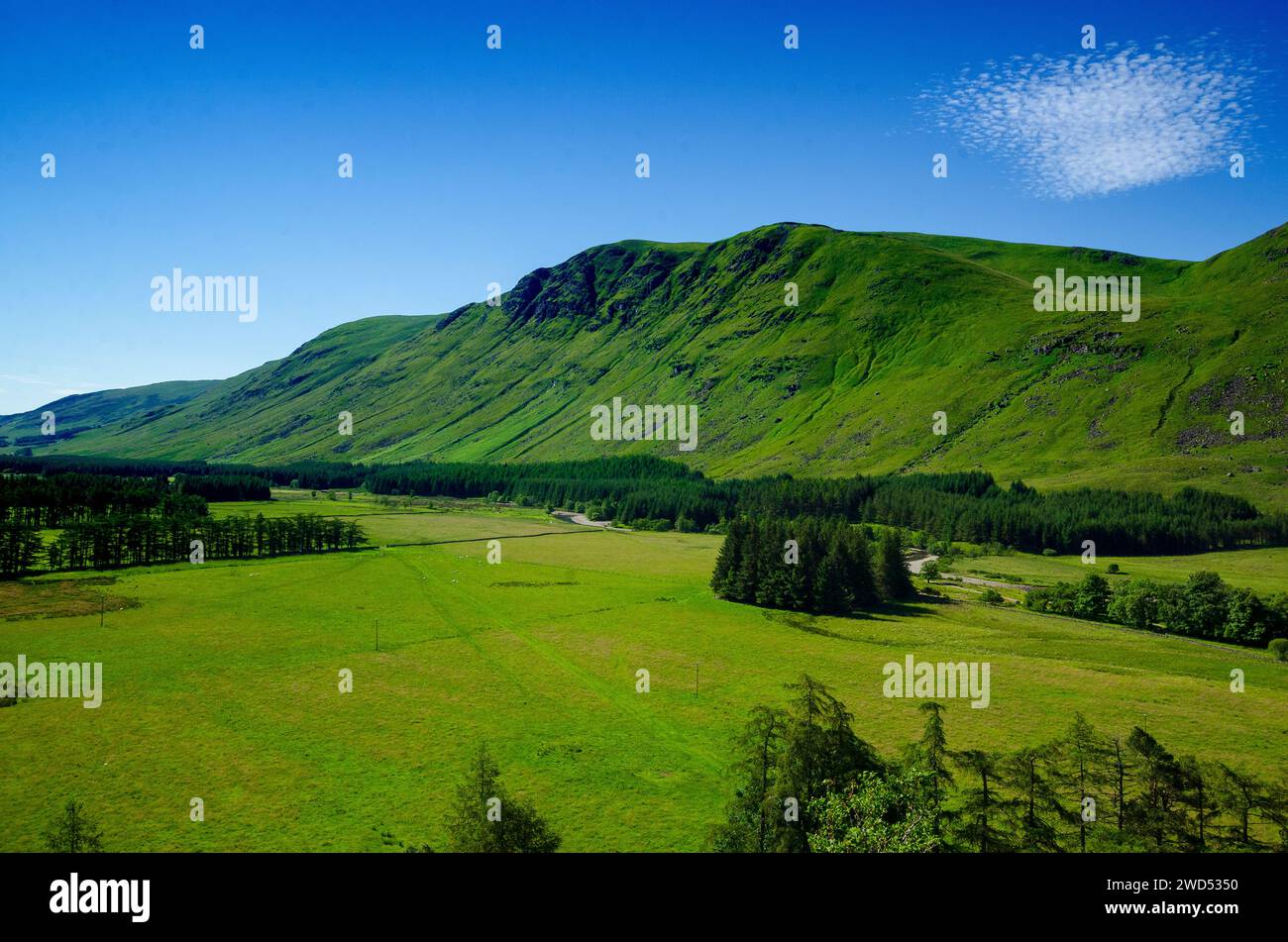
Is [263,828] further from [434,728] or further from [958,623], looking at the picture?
[958,623]

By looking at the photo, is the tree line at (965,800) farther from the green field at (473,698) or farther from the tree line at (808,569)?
the tree line at (808,569)

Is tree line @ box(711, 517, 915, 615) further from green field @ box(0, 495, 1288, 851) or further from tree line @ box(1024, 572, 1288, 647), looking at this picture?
tree line @ box(1024, 572, 1288, 647)

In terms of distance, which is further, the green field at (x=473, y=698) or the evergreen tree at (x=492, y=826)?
the green field at (x=473, y=698)

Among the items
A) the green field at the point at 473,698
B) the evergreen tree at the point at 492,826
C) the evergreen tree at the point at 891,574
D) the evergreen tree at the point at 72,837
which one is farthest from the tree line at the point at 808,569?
the evergreen tree at the point at 72,837

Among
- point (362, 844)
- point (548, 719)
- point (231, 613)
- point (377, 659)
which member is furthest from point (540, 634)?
point (362, 844)

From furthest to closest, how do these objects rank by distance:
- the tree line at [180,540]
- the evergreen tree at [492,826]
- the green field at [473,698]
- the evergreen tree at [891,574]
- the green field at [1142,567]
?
the tree line at [180,540] → the green field at [1142,567] → the evergreen tree at [891,574] → the green field at [473,698] → the evergreen tree at [492,826]
